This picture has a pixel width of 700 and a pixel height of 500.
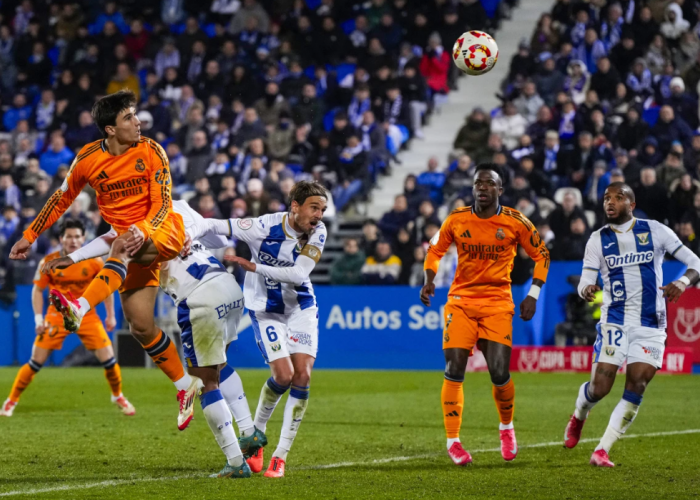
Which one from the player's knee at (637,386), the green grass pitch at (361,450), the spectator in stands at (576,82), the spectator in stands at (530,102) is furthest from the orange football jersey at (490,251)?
the spectator in stands at (530,102)

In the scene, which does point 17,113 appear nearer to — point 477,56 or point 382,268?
point 382,268

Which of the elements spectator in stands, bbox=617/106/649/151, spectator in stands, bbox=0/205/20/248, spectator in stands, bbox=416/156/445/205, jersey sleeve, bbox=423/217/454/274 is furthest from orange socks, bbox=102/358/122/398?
spectator in stands, bbox=617/106/649/151

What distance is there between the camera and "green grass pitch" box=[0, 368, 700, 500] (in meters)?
6.65

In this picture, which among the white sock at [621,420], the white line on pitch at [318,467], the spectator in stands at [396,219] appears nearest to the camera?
the white line on pitch at [318,467]

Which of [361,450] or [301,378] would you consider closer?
[301,378]

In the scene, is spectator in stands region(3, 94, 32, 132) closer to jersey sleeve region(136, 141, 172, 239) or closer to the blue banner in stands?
the blue banner in stands

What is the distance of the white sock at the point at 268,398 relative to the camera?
25.6ft

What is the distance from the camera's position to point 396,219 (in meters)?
19.3

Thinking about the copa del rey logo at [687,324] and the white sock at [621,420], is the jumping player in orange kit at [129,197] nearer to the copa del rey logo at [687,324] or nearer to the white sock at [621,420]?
the white sock at [621,420]

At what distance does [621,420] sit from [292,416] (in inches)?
101

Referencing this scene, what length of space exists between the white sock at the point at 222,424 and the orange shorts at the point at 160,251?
3.25 ft

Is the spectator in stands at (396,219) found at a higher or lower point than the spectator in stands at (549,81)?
lower

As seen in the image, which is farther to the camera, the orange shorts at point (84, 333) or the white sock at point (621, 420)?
the orange shorts at point (84, 333)

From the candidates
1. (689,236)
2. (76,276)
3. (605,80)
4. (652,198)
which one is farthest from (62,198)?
(605,80)
